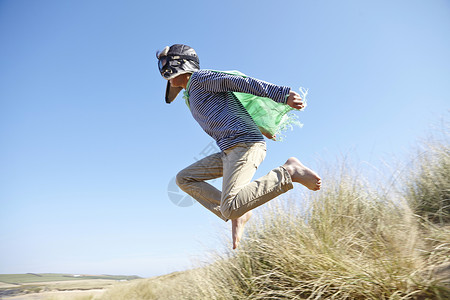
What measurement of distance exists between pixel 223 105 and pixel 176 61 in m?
0.67

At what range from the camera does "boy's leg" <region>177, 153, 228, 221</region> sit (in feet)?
8.54

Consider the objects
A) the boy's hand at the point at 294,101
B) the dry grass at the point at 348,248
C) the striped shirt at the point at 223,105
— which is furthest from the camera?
the striped shirt at the point at 223,105

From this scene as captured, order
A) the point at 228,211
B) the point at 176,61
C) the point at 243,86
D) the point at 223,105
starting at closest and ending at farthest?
1. the point at 228,211
2. the point at 243,86
3. the point at 223,105
4. the point at 176,61

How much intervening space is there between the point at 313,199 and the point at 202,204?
129cm

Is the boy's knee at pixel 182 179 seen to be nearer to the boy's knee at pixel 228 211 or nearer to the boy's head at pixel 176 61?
the boy's knee at pixel 228 211

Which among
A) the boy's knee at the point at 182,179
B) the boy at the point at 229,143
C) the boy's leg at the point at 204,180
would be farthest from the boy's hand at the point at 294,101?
the boy's knee at the point at 182,179

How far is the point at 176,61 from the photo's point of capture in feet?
8.77

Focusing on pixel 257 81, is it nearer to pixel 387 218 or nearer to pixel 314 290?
pixel 314 290

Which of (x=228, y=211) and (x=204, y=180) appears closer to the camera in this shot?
(x=228, y=211)

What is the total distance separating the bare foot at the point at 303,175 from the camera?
7.23 ft

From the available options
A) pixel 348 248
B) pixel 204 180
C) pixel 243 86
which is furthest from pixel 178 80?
pixel 348 248

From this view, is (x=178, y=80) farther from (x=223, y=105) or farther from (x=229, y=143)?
(x=229, y=143)

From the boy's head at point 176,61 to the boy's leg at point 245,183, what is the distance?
3.05 ft

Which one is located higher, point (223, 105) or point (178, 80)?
point (178, 80)
